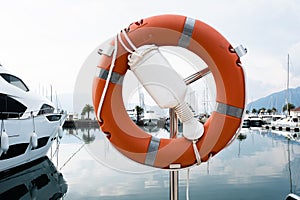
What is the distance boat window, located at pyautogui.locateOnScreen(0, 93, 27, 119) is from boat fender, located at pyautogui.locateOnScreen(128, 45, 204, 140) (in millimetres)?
4350

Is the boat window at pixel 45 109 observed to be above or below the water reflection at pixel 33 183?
above

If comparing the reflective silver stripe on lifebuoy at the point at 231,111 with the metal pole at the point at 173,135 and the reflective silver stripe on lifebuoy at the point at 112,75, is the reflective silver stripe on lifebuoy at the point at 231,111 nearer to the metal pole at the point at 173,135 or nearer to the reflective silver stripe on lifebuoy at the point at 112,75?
the metal pole at the point at 173,135

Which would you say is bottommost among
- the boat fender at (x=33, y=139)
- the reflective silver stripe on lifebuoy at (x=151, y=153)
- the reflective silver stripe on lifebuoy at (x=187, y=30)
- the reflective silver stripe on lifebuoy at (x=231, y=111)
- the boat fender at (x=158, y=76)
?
the boat fender at (x=33, y=139)

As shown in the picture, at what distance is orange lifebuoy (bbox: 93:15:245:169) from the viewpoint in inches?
61.7

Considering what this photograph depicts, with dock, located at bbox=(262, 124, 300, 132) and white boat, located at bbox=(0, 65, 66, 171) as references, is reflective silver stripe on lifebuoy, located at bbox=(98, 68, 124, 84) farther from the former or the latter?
dock, located at bbox=(262, 124, 300, 132)

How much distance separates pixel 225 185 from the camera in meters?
4.78

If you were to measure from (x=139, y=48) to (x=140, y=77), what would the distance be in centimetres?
14

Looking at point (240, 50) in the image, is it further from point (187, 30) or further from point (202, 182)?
point (202, 182)

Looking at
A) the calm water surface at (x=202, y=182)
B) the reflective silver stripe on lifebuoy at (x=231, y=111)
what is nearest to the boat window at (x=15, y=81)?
the calm water surface at (x=202, y=182)

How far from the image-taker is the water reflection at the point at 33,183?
4.36 meters

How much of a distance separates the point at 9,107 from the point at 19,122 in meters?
0.48

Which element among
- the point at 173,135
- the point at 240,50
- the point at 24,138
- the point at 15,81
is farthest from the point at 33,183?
the point at 240,50

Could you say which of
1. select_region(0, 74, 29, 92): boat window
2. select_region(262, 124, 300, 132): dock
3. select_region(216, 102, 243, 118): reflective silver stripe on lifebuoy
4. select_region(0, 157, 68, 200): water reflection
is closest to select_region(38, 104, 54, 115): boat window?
select_region(0, 74, 29, 92): boat window

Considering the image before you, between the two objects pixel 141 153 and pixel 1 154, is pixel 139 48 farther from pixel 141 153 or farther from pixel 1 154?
pixel 1 154
